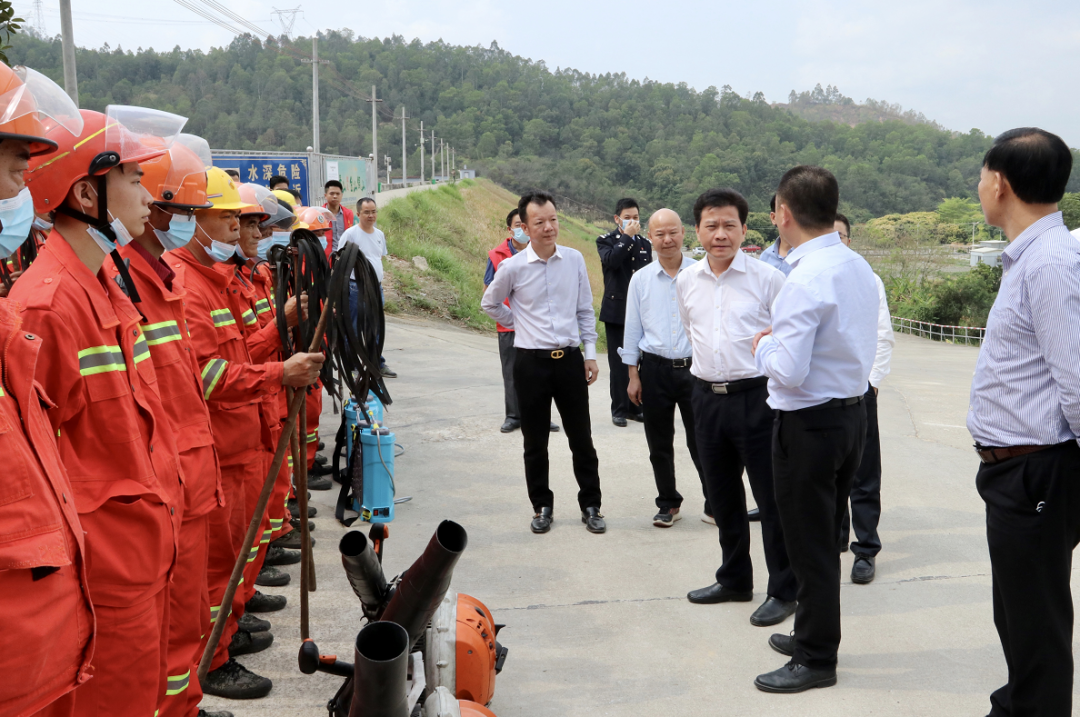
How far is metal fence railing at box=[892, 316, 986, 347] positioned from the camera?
37.1m

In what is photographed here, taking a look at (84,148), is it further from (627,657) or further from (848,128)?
(848,128)

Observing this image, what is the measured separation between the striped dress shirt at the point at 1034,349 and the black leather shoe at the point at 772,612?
1.67m

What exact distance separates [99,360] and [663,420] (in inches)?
156

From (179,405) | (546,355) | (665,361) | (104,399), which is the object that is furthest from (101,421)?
(665,361)

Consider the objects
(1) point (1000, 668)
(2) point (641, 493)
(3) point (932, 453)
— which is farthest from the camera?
(3) point (932, 453)

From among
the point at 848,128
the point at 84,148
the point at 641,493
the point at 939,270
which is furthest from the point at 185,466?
the point at 848,128

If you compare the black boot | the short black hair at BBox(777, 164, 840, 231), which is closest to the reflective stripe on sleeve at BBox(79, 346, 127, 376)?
the black boot

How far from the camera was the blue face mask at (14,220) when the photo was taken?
177 cm

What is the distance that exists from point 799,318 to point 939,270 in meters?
56.5

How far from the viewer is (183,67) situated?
94.0m

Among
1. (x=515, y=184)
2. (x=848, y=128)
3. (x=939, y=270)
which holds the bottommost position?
(x=939, y=270)

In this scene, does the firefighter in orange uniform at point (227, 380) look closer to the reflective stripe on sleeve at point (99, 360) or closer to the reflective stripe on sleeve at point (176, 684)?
the reflective stripe on sleeve at point (176, 684)

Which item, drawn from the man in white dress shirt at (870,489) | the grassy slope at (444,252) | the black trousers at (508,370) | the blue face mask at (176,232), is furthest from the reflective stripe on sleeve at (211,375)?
the grassy slope at (444,252)

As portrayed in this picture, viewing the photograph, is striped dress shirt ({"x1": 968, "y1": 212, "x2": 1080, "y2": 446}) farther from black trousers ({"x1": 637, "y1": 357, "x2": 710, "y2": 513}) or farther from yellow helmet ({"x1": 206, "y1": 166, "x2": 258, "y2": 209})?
yellow helmet ({"x1": 206, "y1": 166, "x2": 258, "y2": 209})
